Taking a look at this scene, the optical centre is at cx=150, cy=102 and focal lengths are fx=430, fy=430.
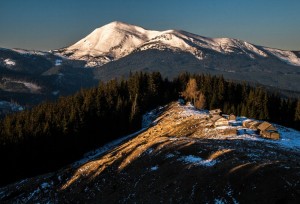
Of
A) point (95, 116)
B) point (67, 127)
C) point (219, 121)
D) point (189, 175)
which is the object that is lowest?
point (95, 116)

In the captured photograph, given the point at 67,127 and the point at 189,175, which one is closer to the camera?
the point at 189,175

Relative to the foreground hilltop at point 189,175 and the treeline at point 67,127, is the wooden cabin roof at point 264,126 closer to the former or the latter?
the foreground hilltop at point 189,175

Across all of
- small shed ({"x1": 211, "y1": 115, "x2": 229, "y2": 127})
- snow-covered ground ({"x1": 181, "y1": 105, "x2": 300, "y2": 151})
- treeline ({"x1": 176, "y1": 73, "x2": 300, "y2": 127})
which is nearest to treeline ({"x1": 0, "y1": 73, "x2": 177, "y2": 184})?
treeline ({"x1": 176, "y1": 73, "x2": 300, "y2": 127})

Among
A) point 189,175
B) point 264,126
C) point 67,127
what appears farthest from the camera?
point 67,127

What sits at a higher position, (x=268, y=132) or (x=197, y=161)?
(x=197, y=161)

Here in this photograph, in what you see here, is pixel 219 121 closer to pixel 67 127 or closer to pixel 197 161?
pixel 197 161

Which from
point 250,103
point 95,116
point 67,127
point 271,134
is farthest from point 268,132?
point 250,103
